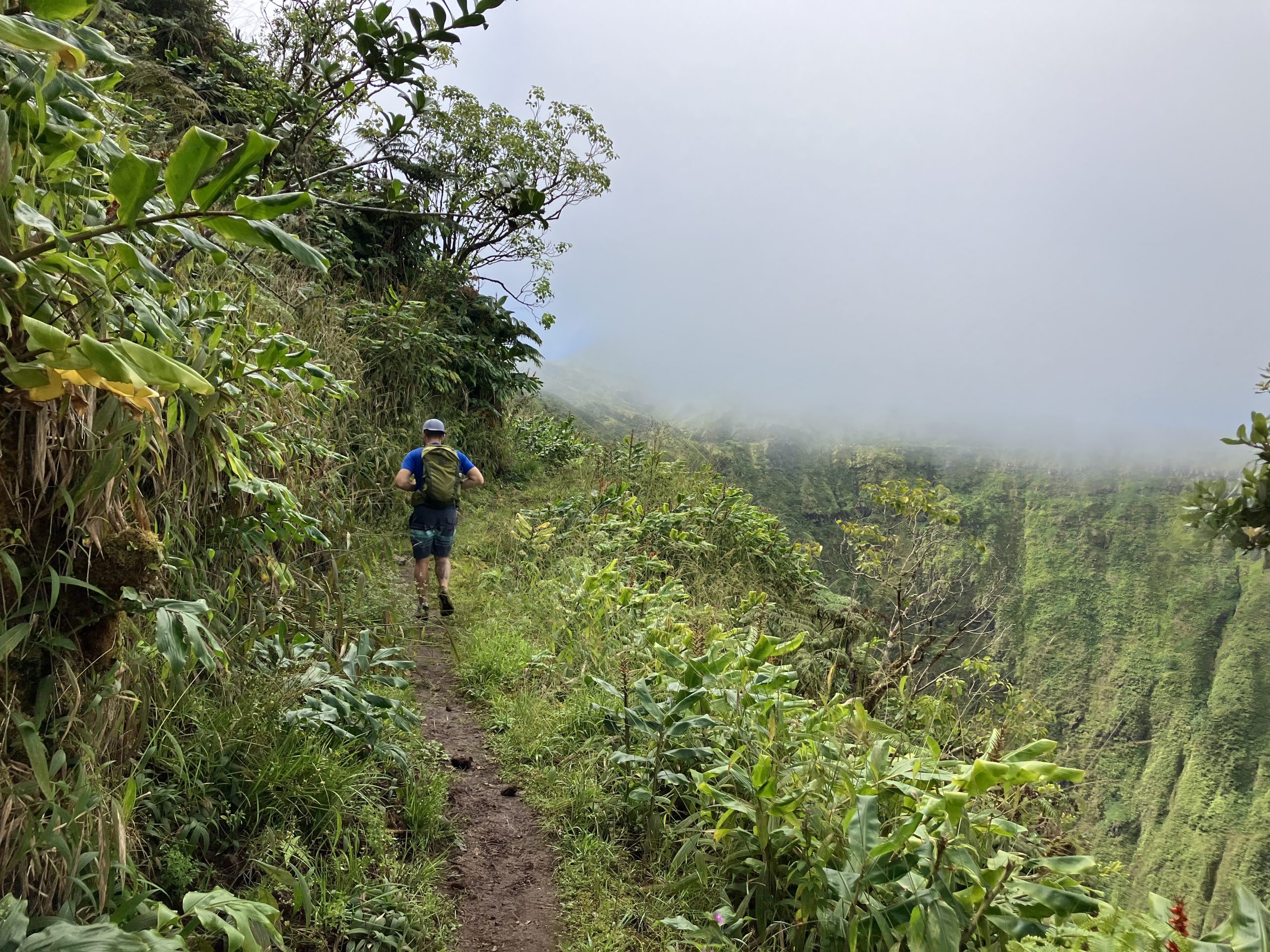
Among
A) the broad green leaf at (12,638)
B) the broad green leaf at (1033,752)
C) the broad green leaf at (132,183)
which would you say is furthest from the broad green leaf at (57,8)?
the broad green leaf at (1033,752)

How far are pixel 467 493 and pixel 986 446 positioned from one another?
54245 mm

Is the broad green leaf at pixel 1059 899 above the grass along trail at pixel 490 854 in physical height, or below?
above

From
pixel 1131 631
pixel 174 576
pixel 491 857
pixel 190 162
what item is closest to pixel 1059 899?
pixel 491 857

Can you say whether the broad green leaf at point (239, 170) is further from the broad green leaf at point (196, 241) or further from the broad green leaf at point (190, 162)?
the broad green leaf at point (196, 241)

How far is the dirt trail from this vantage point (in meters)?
2.45

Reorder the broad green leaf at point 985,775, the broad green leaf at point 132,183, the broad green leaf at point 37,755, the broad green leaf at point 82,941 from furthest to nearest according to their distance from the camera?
1. the broad green leaf at point 985,775
2. the broad green leaf at point 37,755
3. the broad green leaf at point 82,941
4. the broad green leaf at point 132,183

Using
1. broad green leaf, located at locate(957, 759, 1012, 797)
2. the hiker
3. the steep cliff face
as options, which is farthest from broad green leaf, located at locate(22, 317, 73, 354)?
the hiker

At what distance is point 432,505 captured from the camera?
5.74 m

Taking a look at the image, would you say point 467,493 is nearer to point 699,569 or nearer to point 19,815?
point 699,569

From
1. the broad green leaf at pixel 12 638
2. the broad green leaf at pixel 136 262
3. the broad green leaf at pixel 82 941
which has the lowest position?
the broad green leaf at pixel 82 941

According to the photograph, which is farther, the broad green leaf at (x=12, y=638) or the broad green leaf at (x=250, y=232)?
the broad green leaf at (x=12, y=638)

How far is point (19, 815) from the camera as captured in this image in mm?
1332

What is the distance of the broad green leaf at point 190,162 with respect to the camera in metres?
0.90

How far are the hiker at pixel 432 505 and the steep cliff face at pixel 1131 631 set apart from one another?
4971mm
